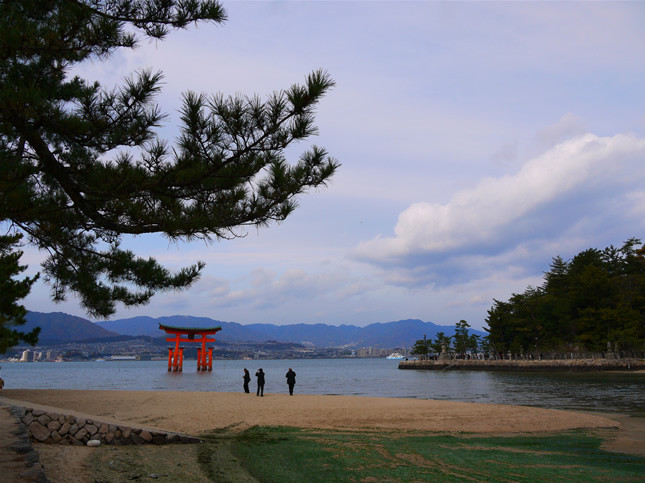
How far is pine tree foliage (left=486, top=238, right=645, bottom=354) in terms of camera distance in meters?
58.3

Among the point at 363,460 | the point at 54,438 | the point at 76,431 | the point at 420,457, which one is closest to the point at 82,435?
the point at 76,431

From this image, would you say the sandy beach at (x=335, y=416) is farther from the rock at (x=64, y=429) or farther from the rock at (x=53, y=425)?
the rock at (x=64, y=429)

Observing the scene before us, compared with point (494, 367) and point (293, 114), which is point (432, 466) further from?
point (494, 367)

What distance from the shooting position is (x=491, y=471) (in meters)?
8.55

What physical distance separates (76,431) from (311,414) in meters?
8.73

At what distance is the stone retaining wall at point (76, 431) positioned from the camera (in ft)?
31.0

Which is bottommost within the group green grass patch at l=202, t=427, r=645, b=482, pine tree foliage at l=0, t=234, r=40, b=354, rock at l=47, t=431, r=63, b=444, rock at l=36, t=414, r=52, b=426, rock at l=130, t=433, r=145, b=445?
green grass patch at l=202, t=427, r=645, b=482

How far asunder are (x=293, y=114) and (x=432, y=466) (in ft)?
23.4

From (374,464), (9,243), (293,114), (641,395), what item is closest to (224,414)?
(374,464)

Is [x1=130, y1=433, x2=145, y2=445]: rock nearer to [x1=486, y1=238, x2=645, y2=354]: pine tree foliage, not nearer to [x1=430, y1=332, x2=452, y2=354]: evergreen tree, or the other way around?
[x1=486, y1=238, x2=645, y2=354]: pine tree foliage

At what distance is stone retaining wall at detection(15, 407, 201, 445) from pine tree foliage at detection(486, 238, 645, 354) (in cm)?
6148

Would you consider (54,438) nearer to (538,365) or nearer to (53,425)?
(53,425)

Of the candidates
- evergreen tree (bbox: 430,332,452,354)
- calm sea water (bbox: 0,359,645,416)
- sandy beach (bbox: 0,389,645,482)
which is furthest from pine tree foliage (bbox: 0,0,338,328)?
evergreen tree (bbox: 430,332,452,354)

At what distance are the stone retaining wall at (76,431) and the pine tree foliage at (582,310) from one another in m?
61.5
